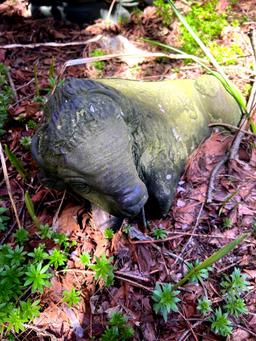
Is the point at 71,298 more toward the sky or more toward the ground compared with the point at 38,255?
more toward the ground

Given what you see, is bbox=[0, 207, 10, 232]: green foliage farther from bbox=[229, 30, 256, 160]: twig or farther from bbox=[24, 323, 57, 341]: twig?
bbox=[229, 30, 256, 160]: twig

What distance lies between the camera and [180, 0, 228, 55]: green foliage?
4.19 m

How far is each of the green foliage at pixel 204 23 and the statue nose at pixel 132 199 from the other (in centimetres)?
253

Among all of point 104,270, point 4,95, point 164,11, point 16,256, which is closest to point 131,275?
point 104,270

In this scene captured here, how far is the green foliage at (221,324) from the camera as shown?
2217 millimetres

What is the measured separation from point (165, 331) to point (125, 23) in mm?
3839

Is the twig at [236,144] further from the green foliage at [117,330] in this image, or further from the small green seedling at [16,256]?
the small green seedling at [16,256]

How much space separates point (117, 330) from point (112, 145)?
1.09 metres

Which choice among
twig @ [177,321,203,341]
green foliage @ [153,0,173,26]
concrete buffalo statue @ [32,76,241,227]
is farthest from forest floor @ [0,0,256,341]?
green foliage @ [153,0,173,26]

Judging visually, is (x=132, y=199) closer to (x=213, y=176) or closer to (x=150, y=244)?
(x=150, y=244)

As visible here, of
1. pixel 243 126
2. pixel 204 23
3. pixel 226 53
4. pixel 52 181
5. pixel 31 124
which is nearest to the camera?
pixel 52 181

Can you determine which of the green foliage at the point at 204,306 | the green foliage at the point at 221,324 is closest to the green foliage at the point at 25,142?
the green foliage at the point at 204,306

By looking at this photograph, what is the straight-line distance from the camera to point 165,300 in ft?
7.45

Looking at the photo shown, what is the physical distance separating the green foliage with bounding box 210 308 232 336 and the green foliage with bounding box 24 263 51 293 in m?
1.04
